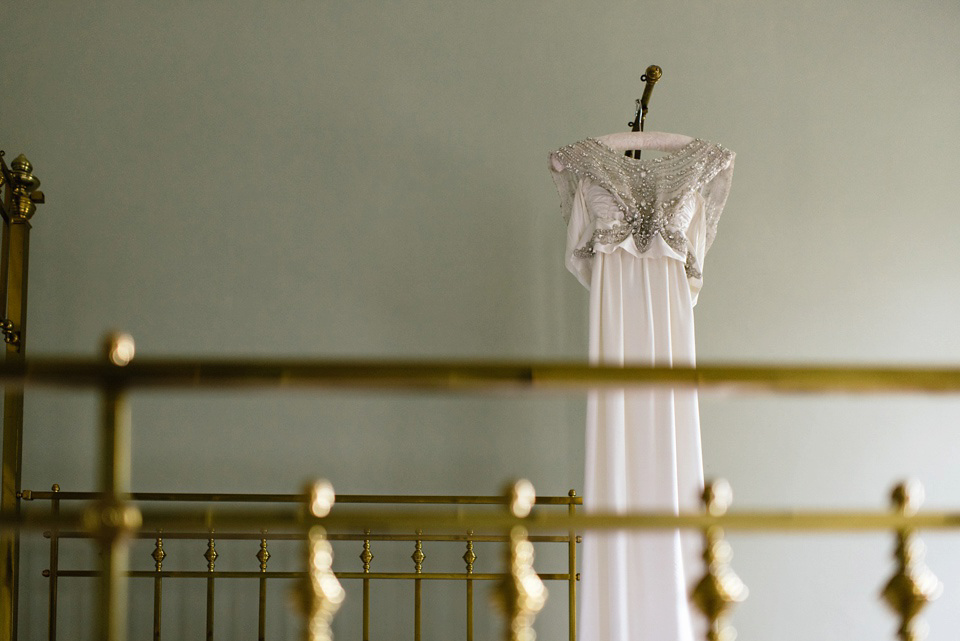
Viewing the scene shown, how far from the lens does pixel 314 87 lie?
12.3 feet

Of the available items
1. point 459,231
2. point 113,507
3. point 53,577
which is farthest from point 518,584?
point 459,231

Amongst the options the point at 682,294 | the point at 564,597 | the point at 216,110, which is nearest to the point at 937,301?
the point at 682,294

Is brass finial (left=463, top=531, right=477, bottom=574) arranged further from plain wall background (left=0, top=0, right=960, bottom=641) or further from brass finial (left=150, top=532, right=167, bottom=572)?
brass finial (left=150, top=532, right=167, bottom=572)

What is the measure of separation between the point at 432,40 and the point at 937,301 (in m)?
2.47

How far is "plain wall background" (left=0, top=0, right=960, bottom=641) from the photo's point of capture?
3523mm

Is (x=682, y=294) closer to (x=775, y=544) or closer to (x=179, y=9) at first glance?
(x=775, y=544)

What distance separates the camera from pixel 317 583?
0.93 meters

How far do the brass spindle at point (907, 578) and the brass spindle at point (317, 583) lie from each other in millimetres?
603

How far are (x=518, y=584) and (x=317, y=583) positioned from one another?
21 cm

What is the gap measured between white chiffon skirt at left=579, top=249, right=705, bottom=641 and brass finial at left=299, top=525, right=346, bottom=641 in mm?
1644

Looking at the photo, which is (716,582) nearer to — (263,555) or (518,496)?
(518,496)

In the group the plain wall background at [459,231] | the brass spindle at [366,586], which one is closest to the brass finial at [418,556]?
the brass spindle at [366,586]

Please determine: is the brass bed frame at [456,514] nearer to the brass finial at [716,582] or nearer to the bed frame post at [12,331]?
the brass finial at [716,582]

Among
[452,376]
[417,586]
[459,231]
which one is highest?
[459,231]
